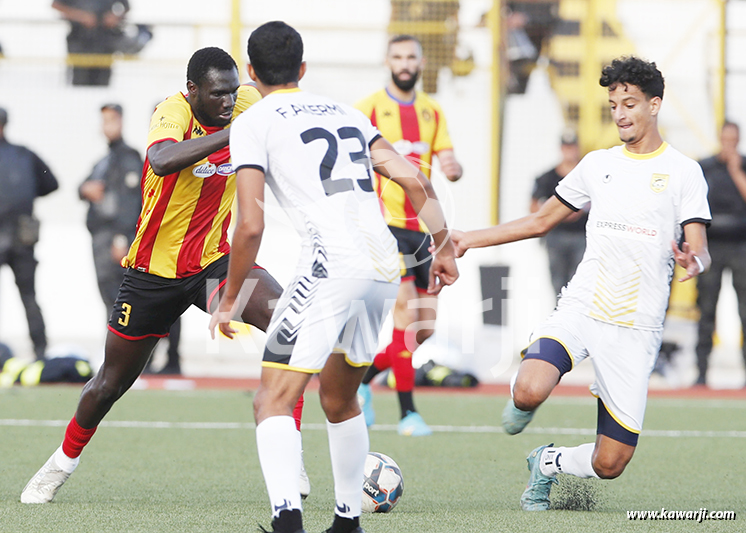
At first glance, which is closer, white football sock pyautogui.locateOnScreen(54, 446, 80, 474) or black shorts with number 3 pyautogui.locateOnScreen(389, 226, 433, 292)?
white football sock pyautogui.locateOnScreen(54, 446, 80, 474)

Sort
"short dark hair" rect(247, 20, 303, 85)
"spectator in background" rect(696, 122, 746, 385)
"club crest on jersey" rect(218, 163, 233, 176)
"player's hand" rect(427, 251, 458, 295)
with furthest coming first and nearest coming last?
"spectator in background" rect(696, 122, 746, 385) → "club crest on jersey" rect(218, 163, 233, 176) → "player's hand" rect(427, 251, 458, 295) → "short dark hair" rect(247, 20, 303, 85)

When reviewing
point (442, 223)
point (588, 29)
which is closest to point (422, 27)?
point (588, 29)

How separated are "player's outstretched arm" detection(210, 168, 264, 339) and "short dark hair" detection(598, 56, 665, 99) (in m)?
2.06

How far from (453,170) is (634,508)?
335cm

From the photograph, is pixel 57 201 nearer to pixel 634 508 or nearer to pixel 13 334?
pixel 13 334

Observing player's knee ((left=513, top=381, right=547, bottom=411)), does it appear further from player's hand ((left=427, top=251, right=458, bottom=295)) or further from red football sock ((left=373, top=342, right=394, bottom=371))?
red football sock ((left=373, top=342, right=394, bottom=371))

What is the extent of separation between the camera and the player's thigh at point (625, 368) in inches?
198

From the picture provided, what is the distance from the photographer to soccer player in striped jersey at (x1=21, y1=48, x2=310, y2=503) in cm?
519

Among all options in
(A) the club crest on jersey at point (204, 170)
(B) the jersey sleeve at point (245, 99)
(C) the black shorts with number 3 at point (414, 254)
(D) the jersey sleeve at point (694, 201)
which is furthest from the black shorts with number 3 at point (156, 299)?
(C) the black shorts with number 3 at point (414, 254)

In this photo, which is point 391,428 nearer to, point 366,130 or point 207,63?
point 207,63

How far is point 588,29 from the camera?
14.5 m

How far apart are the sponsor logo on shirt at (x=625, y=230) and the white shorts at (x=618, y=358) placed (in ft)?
1.39

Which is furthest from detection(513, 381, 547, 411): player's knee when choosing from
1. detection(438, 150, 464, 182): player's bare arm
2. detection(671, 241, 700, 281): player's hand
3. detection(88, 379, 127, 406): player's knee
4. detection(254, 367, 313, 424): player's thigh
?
detection(438, 150, 464, 182): player's bare arm

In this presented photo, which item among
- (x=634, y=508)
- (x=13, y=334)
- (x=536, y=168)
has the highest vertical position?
(x=536, y=168)
